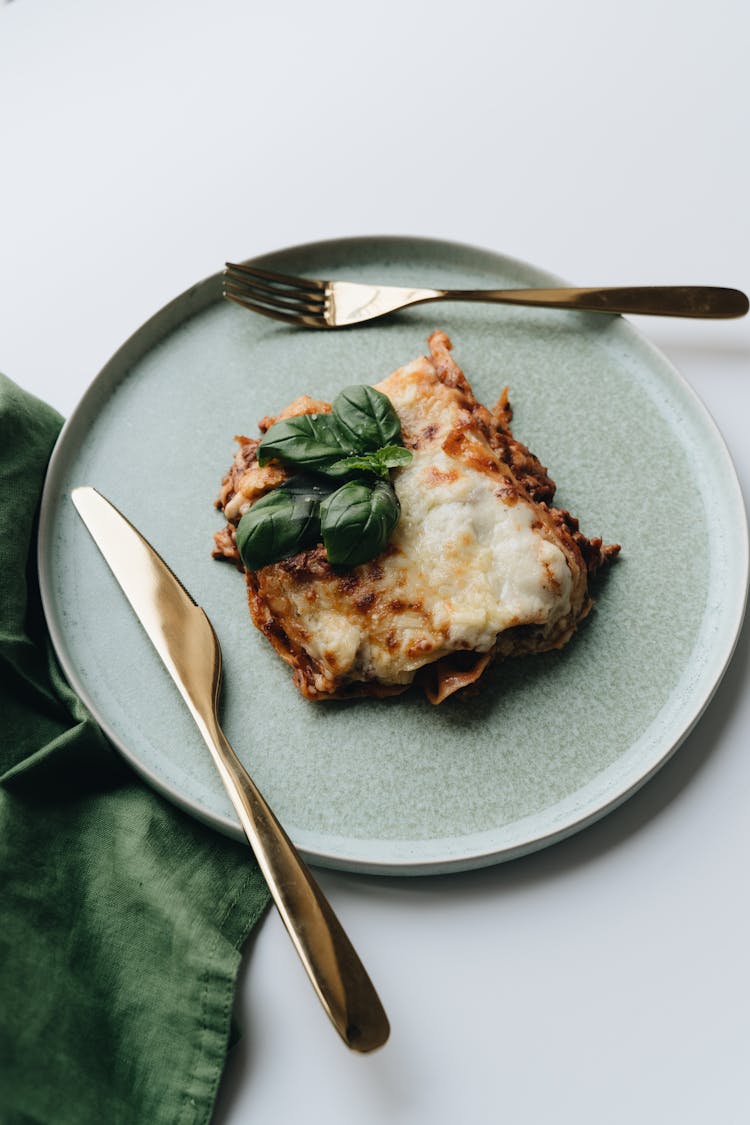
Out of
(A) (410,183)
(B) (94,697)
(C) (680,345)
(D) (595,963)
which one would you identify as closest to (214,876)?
(B) (94,697)

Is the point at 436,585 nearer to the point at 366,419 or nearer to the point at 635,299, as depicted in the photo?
the point at 366,419

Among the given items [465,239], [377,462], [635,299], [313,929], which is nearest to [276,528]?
[377,462]

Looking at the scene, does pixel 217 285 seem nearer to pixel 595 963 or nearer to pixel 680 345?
pixel 680 345

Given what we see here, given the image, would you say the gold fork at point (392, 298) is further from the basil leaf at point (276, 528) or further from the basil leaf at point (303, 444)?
the basil leaf at point (276, 528)

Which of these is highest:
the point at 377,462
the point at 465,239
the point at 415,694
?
the point at 465,239

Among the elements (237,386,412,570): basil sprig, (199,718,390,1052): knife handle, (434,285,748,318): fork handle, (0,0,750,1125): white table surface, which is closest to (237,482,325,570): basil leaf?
(237,386,412,570): basil sprig

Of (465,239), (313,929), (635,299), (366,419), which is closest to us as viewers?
(313,929)

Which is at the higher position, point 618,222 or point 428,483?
point 618,222
